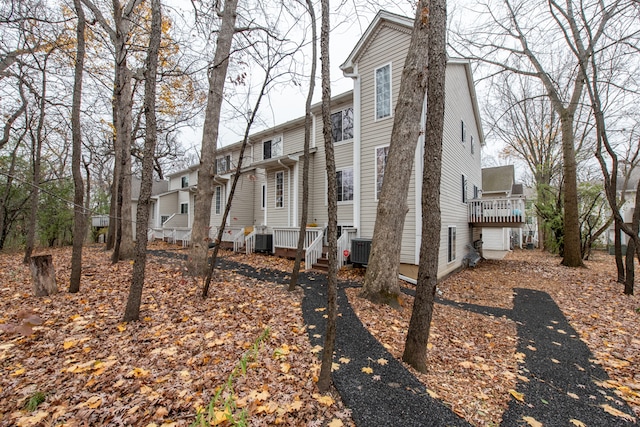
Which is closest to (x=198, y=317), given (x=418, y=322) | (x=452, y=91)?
(x=418, y=322)

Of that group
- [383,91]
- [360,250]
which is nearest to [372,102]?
[383,91]

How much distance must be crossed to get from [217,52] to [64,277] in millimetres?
6747

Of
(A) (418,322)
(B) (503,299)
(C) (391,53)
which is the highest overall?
(C) (391,53)

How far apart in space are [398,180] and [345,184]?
5276 millimetres

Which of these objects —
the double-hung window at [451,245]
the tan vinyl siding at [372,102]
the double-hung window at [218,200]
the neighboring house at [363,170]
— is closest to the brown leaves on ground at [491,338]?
the double-hung window at [451,245]

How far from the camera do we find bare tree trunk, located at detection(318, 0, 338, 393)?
2.72 meters

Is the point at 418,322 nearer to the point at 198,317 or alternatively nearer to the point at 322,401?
the point at 322,401

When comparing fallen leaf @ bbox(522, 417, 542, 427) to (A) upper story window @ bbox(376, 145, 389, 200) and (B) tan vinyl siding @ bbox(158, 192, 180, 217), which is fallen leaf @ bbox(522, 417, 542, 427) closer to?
(A) upper story window @ bbox(376, 145, 389, 200)

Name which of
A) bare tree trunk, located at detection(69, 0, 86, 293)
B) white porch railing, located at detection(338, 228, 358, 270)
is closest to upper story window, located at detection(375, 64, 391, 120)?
white porch railing, located at detection(338, 228, 358, 270)

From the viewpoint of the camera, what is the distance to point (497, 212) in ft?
37.3

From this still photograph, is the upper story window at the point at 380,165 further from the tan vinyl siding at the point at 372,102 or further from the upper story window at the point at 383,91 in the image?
the upper story window at the point at 383,91

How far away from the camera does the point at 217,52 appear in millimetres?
6844

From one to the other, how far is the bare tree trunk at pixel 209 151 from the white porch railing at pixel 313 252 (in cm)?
341

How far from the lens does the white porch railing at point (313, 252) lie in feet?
29.7
